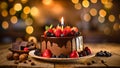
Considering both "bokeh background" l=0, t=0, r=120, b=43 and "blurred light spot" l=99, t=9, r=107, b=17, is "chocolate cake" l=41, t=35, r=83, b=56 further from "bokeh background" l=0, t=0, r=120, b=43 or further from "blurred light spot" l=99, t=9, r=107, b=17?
"blurred light spot" l=99, t=9, r=107, b=17

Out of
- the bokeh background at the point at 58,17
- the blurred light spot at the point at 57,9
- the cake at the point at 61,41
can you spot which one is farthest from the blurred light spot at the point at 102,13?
the cake at the point at 61,41

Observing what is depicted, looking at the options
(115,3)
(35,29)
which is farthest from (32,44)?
(115,3)

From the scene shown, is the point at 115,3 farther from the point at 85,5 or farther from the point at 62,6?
the point at 62,6

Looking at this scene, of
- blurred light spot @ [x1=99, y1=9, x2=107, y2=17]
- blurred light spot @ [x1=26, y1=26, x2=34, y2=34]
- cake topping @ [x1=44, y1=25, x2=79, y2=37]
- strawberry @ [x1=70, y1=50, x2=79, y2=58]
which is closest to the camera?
strawberry @ [x1=70, y1=50, x2=79, y2=58]

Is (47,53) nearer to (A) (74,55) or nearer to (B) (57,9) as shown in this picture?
(A) (74,55)

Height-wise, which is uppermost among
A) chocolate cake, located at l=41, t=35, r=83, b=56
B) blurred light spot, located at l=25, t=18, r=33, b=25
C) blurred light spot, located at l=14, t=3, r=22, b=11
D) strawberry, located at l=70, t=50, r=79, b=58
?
blurred light spot, located at l=14, t=3, r=22, b=11

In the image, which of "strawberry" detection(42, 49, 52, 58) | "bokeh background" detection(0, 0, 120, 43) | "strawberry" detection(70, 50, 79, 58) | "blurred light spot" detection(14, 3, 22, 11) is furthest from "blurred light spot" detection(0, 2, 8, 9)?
"strawberry" detection(70, 50, 79, 58)

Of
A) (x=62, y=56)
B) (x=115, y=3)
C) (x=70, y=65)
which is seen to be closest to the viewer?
(x=70, y=65)

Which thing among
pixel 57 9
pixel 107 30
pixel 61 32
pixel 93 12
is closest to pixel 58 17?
pixel 57 9

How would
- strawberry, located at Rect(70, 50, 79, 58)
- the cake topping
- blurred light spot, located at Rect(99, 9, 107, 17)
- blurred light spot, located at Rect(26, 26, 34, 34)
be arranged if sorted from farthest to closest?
blurred light spot, located at Rect(26, 26, 34, 34) < blurred light spot, located at Rect(99, 9, 107, 17) < the cake topping < strawberry, located at Rect(70, 50, 79, 58)

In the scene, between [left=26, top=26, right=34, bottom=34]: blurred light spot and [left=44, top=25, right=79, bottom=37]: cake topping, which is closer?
[left=44, top=25, right=79, bottom=37]: cake topping
